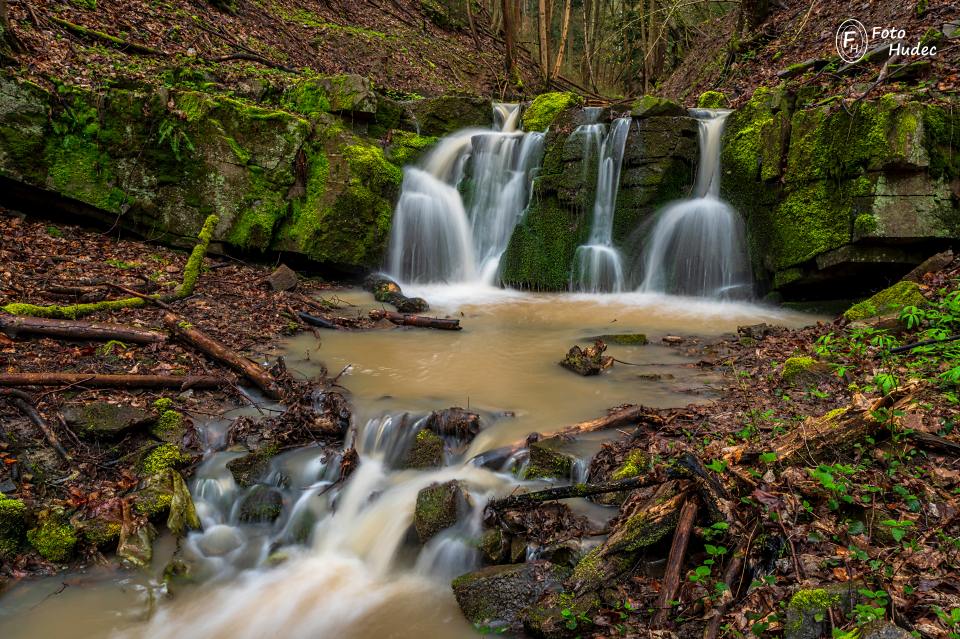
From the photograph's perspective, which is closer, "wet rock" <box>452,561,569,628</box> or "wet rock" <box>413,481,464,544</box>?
"wet rock" <box>452,561,569,628</box>

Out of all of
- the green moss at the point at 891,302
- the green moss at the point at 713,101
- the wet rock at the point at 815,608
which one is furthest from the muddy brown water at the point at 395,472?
the green moss at the point at 713,101

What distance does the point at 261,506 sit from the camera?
169 inches

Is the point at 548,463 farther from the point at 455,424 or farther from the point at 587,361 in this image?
the point at 587,361

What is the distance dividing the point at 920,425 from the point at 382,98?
425 inches

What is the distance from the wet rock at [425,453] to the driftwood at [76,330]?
3122 mm

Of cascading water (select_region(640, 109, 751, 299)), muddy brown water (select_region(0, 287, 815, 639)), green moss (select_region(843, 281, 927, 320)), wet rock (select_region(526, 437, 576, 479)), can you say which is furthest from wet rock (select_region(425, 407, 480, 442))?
cascading water (select_region(640, 109, 751, 299))

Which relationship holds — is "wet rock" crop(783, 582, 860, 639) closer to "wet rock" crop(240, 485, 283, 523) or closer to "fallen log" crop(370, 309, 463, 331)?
"wet rock" crop(240, 485, 283, 523)

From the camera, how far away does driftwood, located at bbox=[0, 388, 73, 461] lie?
428 cm

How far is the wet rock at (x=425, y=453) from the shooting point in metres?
4.61

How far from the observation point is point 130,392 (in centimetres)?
505

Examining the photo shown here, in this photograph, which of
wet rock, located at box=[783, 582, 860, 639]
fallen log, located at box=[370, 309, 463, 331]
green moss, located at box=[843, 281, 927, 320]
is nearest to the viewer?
wet rock, located at box=[783, 582, 860, 639]

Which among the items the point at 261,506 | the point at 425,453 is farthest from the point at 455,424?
the point at 261,506

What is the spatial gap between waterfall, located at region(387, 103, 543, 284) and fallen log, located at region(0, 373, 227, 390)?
556cm

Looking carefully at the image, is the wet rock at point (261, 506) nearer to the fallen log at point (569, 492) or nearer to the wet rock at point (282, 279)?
the fallen log at point (569, 492)
